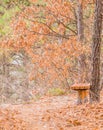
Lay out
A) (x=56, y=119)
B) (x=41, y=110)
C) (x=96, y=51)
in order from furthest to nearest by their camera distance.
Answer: (x=41, y=110) < (x=96, y=51) < (x=56, y=119)

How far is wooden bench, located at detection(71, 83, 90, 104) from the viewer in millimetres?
9594

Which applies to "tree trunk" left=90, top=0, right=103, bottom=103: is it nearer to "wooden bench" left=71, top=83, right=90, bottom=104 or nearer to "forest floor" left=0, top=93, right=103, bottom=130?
"wooden bench" left=71, top=83, right=90, bottom=104

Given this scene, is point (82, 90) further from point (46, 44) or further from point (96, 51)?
point (46, 44)

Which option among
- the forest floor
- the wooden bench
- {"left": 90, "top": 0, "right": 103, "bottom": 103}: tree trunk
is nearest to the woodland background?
{"left": 90, "top": 0, "right": 103, "bottom": 103}: tree trunk

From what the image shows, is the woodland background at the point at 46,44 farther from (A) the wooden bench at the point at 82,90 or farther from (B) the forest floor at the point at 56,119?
(B) the forest floor at the point at 56,119

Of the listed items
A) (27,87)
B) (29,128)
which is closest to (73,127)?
(29,128)

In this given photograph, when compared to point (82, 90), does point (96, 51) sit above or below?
above

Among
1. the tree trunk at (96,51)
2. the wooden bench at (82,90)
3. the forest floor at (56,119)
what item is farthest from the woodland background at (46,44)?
the forest floor at (56,119)

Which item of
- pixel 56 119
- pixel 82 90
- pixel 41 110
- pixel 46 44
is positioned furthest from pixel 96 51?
pixel 46 44

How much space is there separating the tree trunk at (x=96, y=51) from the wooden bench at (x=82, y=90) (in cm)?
20

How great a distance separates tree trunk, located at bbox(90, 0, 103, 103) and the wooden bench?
0.20 meters

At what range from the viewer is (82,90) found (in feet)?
32.6

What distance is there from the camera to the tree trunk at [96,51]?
30.3 ft

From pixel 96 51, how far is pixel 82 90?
1.16 meters
